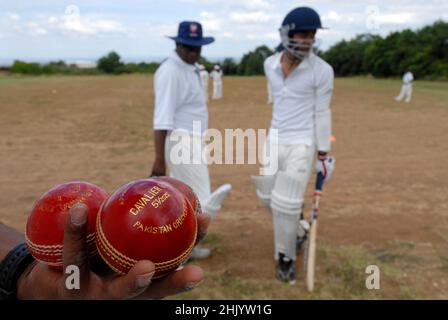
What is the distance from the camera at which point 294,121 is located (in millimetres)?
4332

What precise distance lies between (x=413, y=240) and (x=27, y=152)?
8196mm

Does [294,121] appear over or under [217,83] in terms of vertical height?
under

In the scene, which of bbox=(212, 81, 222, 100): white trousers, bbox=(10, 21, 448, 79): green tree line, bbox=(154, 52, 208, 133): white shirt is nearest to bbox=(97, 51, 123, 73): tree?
bbox=(10, 21, 448, 79): green tree line

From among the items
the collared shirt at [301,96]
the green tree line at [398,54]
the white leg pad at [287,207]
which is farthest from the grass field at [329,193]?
the green tree line at [398,54]

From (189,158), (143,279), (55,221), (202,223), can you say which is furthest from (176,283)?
(189,158)

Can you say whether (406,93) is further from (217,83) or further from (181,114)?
(181,114)

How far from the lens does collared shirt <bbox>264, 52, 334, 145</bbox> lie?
4.19 meters

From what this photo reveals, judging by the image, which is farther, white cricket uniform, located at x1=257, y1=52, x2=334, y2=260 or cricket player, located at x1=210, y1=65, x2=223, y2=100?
cricket player, located at x1=210, y1=65, x2=223, y2=100

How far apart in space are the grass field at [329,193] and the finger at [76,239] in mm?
2833

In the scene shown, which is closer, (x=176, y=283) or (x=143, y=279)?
(x=143, y=279)

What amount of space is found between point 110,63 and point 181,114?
6543cm

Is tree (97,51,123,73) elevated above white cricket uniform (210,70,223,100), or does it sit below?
above

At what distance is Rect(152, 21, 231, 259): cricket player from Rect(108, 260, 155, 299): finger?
2.89m

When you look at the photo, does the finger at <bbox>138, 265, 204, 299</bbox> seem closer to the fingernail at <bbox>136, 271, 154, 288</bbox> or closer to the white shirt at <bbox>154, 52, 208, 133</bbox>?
the fingernail at <bbox>136, 271, 154, 288</bbox>
